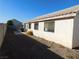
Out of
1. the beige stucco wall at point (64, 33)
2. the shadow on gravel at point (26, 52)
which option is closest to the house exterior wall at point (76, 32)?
the beige stucco wall at point (64, 33)

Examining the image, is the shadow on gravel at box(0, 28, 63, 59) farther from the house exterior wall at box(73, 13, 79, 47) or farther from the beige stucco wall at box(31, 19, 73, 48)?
the house exterior wall at box(73, 13, 79, 47)

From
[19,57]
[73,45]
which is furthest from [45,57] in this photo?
[73,45]

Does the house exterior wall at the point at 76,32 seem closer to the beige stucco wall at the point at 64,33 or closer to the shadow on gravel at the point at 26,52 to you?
the beige stucco wall at the point at 64,33

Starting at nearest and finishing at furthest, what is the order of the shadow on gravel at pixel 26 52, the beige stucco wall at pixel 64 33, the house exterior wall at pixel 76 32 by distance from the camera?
the shadow on gravel at pixel 26 52, the house exterior wall at pixel 76 32, the beige stucco wall at pixel 64 33

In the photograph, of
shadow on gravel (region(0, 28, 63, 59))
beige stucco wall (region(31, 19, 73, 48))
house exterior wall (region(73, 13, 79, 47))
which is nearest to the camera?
shadow on gravel (region(0, 28, 63, 59))

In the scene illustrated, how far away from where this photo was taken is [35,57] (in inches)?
302

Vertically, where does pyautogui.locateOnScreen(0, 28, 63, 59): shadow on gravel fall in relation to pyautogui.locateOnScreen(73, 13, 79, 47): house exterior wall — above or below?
below

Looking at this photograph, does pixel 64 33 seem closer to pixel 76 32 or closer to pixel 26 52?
pixel 76 32

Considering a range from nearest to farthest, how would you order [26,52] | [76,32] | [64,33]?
[26,52] → [76,32] → [64,33]

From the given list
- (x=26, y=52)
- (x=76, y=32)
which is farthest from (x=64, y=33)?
(x=26, y=52)

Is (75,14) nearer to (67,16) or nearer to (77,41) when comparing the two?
(67,16)

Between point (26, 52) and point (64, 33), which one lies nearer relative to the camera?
point (26, 52)

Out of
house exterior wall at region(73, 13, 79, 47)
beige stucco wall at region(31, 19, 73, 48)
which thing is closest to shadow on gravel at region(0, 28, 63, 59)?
beige stucco wall at region(31, 19, 73, 48)

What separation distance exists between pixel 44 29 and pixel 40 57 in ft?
36.8
